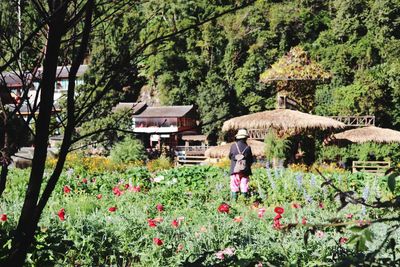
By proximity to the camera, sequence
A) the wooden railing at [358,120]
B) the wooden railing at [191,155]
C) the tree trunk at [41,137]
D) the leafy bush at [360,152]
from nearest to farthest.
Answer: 1. the tree trunk at [41,137]
2. the leafy bush at [360,152]
3. the wooden railing at [358,120]
4. the wooden railing at [191,155]

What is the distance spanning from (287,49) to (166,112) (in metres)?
10.7

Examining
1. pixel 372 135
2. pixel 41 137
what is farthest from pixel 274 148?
pixel 41 137

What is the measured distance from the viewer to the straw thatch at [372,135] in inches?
873

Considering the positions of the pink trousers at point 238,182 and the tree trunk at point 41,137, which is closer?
the tree trunk at point 41,137

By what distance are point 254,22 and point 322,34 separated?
5.10 metres

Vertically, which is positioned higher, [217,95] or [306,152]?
[217,95]

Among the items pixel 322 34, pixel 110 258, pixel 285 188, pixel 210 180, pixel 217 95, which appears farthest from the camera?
pixel 322 34

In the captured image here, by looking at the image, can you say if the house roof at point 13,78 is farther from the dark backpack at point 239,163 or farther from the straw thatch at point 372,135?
the straw thatch at point 372,135

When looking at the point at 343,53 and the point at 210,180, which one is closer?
the point at 210,180

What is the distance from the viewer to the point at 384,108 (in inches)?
1120

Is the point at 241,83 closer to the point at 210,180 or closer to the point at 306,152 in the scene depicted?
the point at 306,152

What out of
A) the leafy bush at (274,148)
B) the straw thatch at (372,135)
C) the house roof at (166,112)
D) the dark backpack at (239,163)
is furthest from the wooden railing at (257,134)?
the dark backpack at (239,163)


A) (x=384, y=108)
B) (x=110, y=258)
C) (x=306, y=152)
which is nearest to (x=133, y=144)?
(x=306, y=152)

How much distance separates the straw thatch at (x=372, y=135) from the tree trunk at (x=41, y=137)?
74.8 feet
